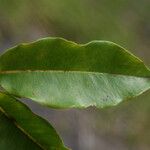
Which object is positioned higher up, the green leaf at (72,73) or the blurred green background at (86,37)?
the green leaf at (72,73)

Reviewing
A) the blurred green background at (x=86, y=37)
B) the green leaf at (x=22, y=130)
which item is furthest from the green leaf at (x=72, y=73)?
the blurred green background at (x=86, y=37)

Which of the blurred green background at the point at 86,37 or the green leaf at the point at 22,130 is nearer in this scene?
the green leaf at the point at 22,130

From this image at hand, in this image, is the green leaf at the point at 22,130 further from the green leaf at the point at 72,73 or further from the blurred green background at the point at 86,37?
the blurred green background at the point at 86,37

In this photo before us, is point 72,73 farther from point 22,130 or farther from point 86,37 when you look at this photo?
point 86,37

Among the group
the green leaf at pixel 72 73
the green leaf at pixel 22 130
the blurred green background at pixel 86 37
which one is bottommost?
the blurred green background at pixel 86 37

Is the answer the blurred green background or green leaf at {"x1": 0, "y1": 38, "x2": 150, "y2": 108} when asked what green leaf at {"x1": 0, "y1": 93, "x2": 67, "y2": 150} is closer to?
green leaf at {"x1": 0, "y1": 38, "x2": 150, "y2": 108}
